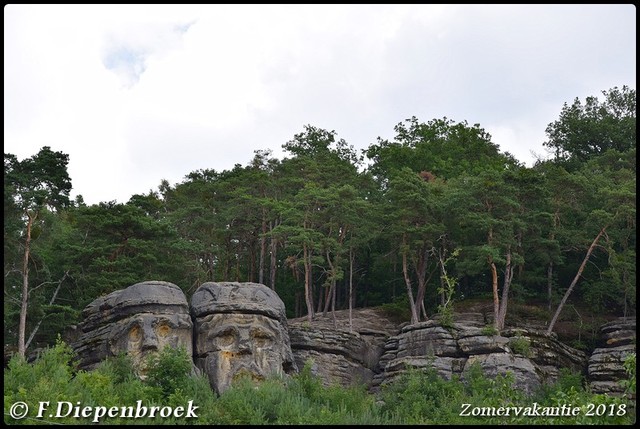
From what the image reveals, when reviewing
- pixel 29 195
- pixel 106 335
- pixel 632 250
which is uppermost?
pixel 29 195

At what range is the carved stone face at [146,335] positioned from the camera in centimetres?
2434

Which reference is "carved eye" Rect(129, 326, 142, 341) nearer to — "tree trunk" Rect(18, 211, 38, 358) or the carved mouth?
the carved mouth

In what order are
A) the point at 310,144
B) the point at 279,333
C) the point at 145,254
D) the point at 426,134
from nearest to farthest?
the point at 279,333, the point at 145,254, the point at 310,144, the point at 426,134

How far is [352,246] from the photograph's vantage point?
114 feet

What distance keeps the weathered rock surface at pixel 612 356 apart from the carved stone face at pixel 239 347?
11644 millimetres

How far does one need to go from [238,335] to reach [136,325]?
332cm

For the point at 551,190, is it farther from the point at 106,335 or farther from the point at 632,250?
the point at 106,335

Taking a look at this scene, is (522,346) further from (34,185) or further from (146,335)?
(34,185)

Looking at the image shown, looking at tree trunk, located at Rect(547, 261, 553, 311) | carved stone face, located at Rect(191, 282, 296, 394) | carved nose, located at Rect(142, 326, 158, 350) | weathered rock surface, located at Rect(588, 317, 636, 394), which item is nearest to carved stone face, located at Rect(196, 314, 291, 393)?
carved stone face, located at Rect(191, 282, 296, 394)

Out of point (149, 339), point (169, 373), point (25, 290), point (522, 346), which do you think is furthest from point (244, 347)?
point (522, 346)

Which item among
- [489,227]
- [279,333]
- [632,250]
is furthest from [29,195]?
[632,250]

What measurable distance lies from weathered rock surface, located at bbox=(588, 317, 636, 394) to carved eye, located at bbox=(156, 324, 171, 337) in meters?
15.1

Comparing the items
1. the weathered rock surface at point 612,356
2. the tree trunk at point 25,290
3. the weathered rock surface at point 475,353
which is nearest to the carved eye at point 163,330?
the tree trunk at point 25,290

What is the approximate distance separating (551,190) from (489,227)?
4446 millimetres
